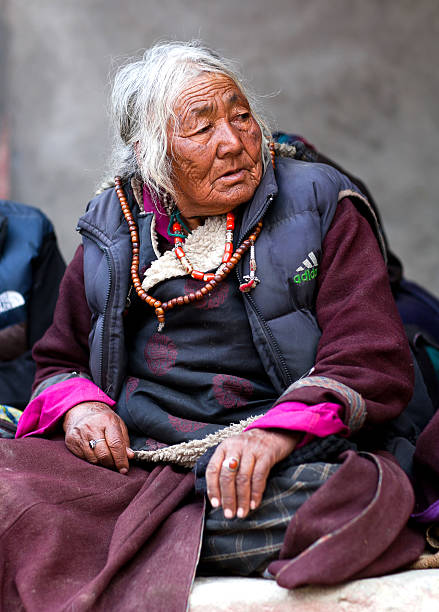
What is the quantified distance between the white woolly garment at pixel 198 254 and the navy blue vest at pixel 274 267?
2.6 inches

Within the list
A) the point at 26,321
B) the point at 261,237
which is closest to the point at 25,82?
the point at 26,321

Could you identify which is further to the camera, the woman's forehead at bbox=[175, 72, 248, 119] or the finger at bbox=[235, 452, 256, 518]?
the woman's forehead at bbox=[175, 72, 248, 119]

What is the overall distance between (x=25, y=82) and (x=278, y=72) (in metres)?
1.45

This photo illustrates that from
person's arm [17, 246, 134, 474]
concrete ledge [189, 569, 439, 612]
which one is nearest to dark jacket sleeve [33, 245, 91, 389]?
person's arm [17, 246, 134, 474]

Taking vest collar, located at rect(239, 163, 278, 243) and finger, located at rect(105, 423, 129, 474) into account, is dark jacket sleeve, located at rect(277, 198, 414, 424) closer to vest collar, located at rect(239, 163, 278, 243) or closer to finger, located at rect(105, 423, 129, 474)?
vest collar, located at rect(239, 163, 278, 243)

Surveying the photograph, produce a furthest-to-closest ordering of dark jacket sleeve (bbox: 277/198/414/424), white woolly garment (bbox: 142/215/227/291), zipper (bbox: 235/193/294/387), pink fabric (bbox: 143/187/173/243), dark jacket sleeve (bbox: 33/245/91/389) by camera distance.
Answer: dark jacket sleeve (bbox: 33/245/91/389) < pink fabric (bbox: 143/187/173/243) < white woolly garment (bbox: 142/215/227/291) < zipper (bbox: 235/193/294/387) < dark jacket sleeve (bbox: 277/198/414/424)

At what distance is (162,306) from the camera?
2389mm

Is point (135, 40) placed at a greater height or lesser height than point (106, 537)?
greater

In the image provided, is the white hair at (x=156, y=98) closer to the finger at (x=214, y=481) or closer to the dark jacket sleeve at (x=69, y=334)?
the dark jacket sleeve at (x=69, y=334)

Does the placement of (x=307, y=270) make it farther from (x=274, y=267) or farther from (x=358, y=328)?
(x=358, y=328)

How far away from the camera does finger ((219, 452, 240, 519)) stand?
6.24 feet

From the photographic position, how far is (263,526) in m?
1.92

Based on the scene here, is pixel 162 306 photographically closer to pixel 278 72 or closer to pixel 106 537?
pixel 106 537

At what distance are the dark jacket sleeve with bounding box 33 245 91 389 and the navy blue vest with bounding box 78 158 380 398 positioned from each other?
109 mm
